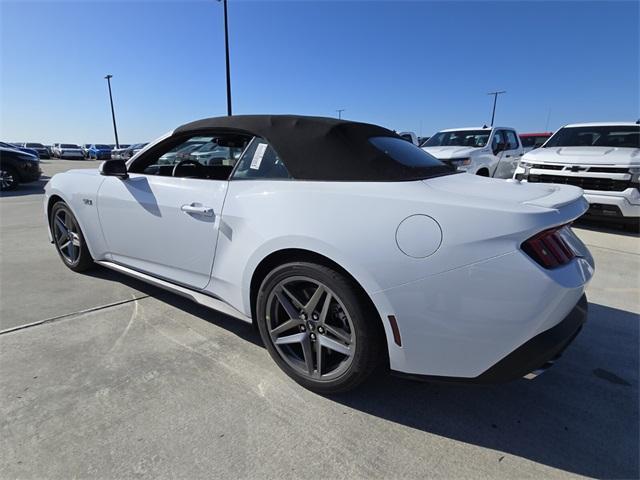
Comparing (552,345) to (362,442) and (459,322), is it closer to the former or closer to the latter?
(459,322)

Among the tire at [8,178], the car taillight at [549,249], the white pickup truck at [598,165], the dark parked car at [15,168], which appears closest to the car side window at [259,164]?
the car taillight at [549,249]

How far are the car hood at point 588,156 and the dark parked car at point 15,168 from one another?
40.0ft

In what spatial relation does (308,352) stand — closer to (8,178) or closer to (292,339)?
(292,339)

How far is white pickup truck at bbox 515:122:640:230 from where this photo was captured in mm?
5902

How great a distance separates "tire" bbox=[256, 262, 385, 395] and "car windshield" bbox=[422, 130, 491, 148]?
26.4 ft

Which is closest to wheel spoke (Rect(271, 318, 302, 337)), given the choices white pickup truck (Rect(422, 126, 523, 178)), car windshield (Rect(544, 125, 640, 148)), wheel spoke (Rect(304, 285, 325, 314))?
wheel spoke (Rect(304, 285, 325, 314))

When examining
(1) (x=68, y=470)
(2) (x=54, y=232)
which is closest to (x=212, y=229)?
(1) (x=68, y=470)

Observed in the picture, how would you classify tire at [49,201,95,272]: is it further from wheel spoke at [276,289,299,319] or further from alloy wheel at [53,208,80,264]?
wheel spoke at [276,289,299,319]

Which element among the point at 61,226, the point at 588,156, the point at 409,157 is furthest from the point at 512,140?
the point at 61,226

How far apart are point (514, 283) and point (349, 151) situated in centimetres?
111

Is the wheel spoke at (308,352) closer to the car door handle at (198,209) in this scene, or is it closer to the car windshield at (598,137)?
the car door handle at (198,209)

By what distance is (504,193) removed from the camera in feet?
6.45

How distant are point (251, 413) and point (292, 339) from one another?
16.8 inches

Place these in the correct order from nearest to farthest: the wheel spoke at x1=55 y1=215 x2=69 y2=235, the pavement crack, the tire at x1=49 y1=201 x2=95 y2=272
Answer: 1. the pavement crack
2. the tire at x1=49 y1=201 x2=95 y2=272
3. the wheel spoke at x1=55 y1=215 x2=69 y2=235
